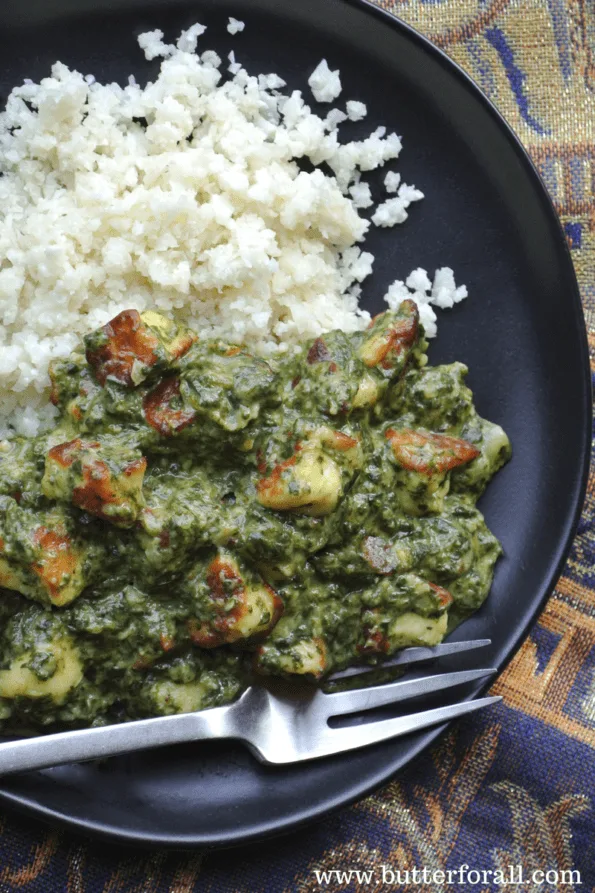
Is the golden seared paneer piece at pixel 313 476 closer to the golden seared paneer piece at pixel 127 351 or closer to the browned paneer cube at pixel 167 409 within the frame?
the browned paneer cube at pixel 167 409

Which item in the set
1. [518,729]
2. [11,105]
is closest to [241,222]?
[11,105]

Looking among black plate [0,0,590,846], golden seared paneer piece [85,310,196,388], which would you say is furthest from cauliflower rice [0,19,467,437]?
golden seared paneer piece [85,310,196,388]

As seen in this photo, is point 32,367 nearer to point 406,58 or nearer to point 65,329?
point 65,329

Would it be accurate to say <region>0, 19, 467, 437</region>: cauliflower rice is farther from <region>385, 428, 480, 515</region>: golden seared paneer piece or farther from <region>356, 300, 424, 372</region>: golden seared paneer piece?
<region>385, 428, 480, 515</region>: golden seared paneer piece

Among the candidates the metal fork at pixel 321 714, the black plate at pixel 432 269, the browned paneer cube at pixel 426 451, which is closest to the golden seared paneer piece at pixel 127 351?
the browned paneer cube at pixel 426 451

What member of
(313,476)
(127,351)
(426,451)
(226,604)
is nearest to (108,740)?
(226,604)

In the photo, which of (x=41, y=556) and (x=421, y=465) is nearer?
(x=41, y=556)

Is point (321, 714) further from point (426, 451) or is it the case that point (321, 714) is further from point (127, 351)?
point (127, 351)
